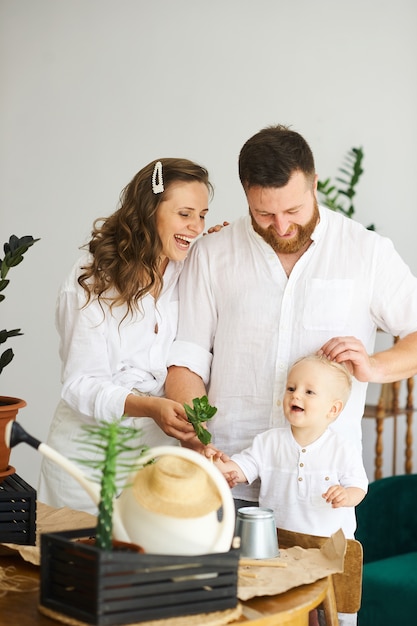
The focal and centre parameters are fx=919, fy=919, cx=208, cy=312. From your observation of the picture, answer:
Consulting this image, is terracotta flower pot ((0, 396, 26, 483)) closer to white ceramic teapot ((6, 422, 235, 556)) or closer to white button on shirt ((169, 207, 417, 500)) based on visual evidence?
white ceramic teapot ((6, 422, 235, 556))

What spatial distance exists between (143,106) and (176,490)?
3.59 meters

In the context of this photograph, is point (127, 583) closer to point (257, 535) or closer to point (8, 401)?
point (257, 535)

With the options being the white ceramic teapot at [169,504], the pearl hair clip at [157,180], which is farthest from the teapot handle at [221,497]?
the pearl hair clip at [157,180]

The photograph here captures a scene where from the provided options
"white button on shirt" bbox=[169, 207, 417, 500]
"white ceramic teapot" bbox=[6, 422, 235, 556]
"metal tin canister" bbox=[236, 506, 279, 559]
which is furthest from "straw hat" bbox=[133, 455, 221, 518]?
"white button on shirt" bbox=[169, 207, 417, 500]

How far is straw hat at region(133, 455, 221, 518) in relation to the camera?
151cm

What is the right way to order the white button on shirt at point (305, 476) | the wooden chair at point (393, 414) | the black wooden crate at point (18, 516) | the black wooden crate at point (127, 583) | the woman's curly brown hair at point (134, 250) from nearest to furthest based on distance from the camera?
the black wooden crate at point (127, 583), the black wooden crate at point (18, 516), the white button on shirt at point (305, 476), the woman's curly brown hair at point (134, 250), the wooden chair at point (393, 414)

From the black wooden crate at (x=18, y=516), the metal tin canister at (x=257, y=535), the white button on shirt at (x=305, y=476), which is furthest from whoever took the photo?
the white button on shirt at (x=305, y=476)

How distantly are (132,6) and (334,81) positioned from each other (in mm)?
1122

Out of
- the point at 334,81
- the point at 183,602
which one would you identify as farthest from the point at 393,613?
the point at 334,81

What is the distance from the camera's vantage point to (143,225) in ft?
8.66

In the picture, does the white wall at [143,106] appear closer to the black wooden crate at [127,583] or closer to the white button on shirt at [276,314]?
the white button on shirt at [276,314]

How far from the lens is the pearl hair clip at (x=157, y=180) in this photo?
104 inches

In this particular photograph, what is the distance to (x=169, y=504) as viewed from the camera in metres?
1.51

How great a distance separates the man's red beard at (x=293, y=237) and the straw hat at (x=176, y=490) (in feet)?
3.57
